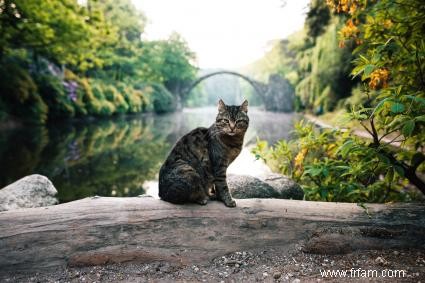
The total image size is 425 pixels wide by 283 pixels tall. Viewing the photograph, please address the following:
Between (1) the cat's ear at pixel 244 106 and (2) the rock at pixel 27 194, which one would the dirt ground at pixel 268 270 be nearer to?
(1) the cat's ear at pixel 244 106

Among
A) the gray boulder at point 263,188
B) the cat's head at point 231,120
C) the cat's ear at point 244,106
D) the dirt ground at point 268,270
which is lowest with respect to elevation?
the dirt ground at point 268,270

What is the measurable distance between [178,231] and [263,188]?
6.68 feet

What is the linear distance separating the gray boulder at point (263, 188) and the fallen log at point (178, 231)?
1.26 m

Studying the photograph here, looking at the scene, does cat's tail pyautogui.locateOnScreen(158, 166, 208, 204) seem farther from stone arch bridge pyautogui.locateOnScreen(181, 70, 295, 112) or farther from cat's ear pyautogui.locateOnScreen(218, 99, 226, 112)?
stone arch bridge pyautogui.locateOnScreen(181, 70, 295, 112)

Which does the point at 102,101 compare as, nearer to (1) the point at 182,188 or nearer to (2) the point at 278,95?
(1) the point at 182,188

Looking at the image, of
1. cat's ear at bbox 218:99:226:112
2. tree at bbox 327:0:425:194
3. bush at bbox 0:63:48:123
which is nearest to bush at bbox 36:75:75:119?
bush at bbox 0:63:48:123

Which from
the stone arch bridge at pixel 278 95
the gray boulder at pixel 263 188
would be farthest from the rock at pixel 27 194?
the stone arch bridge at pixel 278 95

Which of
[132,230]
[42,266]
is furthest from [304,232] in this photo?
→ [42,266]

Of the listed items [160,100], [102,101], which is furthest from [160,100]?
[102,101]

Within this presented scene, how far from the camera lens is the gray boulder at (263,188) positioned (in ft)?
15.8

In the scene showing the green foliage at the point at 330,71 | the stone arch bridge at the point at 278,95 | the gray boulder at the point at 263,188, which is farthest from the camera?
the stone arch bridge at the point at 278,95

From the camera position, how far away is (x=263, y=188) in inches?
193

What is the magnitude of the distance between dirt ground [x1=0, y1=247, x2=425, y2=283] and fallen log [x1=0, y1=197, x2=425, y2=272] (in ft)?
0.26

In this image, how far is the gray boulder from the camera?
15.8ft
